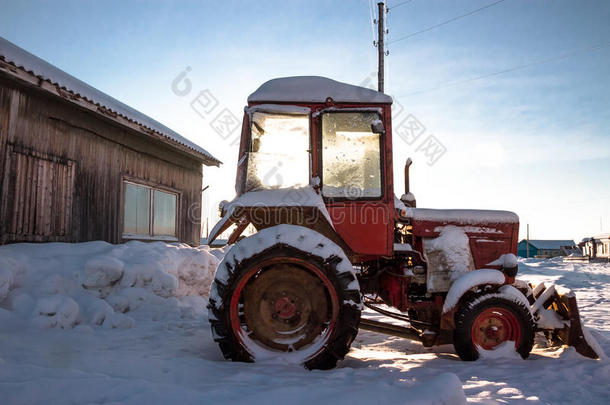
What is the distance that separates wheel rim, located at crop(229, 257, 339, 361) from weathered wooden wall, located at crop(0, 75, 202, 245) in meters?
5.21

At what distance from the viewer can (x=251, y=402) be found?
7.39 feet

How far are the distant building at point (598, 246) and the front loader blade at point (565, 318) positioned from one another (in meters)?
44.1

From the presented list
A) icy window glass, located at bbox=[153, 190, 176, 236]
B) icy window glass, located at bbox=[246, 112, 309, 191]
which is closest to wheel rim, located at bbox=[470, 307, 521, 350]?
icy window glass, located at bbox=[246, 112, 309, 191]

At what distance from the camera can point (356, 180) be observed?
3727 mm

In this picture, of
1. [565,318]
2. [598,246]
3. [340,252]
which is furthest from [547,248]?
[340,252]

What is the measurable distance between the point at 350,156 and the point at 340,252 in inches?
40.6

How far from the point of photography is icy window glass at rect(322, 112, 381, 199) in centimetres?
370

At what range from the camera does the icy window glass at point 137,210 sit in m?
9.05

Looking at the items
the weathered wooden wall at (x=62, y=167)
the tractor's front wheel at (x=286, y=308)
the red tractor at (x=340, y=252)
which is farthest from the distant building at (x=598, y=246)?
the tractor's front wheel at (x=286, y=308)

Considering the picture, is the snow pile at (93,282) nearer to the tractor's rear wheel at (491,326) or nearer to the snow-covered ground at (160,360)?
the snow-covered ground at (160,360)

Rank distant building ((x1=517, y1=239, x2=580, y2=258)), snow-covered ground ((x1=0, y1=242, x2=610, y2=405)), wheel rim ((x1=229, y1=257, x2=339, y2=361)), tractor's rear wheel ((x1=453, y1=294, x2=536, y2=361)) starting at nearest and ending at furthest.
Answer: snow-covered ground ((x1=0, y1=242, x2=610, y2=405)) < wheel rim ((x1=229, y1=257, x2=339, y2=361)) < tractor's rear wheel ((x1=453, y1=294, x2=536, y2=361)) < distant building ((x1=517, y1=239, x2=580, y2=258))

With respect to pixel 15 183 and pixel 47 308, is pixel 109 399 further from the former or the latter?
pixel 15 183

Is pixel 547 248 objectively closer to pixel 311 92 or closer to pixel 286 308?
pixel 311 92

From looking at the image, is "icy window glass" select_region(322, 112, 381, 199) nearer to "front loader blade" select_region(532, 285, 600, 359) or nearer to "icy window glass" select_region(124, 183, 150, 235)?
"front loader blade" select_region(532, 285, 600, 359)
